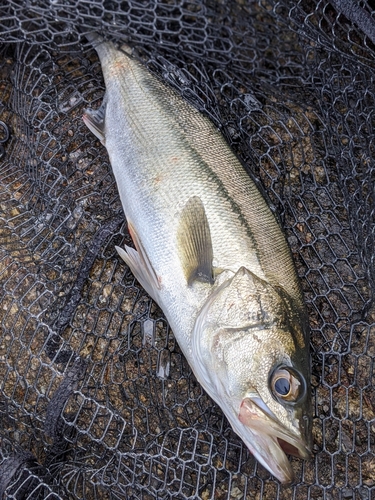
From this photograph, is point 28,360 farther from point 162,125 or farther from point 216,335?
point 162,125

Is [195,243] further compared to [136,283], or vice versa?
[136,283]

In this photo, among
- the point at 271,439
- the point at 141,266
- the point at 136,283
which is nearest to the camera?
the point at 271,439

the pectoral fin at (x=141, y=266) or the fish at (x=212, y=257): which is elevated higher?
the fish at (x=212, y=257)

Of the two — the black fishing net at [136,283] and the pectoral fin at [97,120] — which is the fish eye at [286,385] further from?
the pectoral fin at [97,120]

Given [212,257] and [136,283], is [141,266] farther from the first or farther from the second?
[212,257]

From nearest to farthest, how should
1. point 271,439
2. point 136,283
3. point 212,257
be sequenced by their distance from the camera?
1. point 271,439
2. point 212,257
3. point 136,283

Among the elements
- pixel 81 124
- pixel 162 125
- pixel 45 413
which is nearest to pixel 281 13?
pixel 162 125

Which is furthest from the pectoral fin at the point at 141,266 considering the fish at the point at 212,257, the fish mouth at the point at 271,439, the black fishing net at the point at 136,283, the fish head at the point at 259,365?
the fish mouth at the point at 271,439

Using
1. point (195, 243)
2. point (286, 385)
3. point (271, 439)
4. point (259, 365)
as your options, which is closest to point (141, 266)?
point (195, 243)
